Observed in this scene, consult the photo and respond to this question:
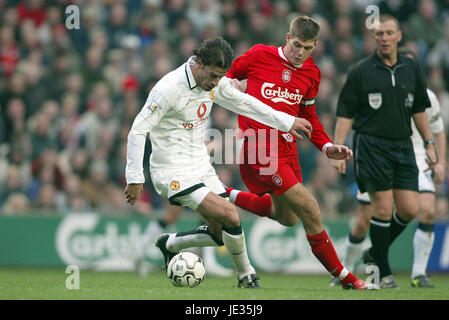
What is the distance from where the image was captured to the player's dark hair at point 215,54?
21.6 feet

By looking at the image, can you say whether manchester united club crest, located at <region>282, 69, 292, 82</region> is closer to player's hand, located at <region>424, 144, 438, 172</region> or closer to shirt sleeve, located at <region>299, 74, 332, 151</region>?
shirt sleeve, located at <region>299, 74, 332, 151</region>

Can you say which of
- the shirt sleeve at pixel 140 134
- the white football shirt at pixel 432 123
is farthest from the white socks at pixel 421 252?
the shirt sleeve at pixel 140 134

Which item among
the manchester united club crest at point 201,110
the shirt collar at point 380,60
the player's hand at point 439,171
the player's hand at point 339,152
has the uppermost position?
the shirt collar at point 380,60

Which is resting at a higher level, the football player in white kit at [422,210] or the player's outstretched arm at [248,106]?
the player's outstretched arm at [248,106]

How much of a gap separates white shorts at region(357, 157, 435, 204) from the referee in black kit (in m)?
0.77

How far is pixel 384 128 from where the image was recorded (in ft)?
25.7

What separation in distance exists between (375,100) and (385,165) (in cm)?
69

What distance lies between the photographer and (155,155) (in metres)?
6.96

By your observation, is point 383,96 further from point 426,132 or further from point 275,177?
point 275,177

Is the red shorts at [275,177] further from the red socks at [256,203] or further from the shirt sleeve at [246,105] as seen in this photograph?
the shirt sleeve at [246,105]

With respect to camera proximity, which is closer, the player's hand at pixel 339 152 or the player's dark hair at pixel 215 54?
the player's dark hair at pixel 215 54

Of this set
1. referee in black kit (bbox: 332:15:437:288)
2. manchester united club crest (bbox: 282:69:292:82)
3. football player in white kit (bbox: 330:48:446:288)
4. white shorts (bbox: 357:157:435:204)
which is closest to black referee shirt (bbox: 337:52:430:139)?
referee in black kit (bbox: 332:15:437:288)

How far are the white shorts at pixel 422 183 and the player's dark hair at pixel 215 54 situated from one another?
113 inches

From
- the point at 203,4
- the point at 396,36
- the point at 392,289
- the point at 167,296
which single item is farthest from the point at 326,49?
the point at 167,296
